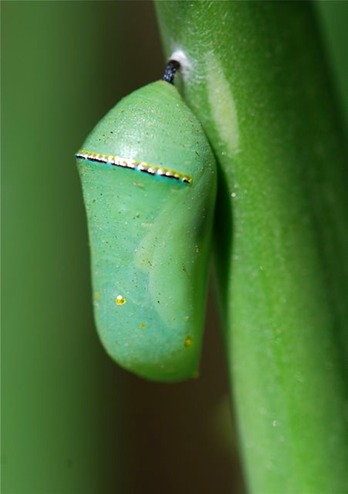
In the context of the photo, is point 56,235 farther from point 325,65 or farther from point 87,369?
point 325,65

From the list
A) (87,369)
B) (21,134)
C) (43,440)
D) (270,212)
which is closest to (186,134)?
(270,212)

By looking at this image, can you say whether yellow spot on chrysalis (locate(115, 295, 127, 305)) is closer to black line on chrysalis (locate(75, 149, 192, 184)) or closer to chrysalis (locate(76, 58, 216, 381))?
chrysalis (locate(76, 58, 216, 381))

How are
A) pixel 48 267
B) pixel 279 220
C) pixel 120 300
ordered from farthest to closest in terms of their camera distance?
pixel 48 267 < pixel 120 300 < pixel 279 220

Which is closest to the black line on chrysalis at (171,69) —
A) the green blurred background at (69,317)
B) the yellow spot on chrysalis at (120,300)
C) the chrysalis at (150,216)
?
the chrysalis at (150,216)

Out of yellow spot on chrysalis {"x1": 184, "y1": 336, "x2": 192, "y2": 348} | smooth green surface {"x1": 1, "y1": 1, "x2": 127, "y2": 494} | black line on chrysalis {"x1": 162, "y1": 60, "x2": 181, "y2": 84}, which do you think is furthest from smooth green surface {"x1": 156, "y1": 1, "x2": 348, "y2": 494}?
smooth green surface {"x1": 1, "y1": 1, "x2": 127, "y2": 494}

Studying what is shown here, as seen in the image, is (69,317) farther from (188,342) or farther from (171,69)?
(171,69)

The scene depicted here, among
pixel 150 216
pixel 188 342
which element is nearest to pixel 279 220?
pixel 150 216

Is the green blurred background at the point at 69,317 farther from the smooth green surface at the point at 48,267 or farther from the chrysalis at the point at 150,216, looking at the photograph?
the chrysalis at the point at 150,216
